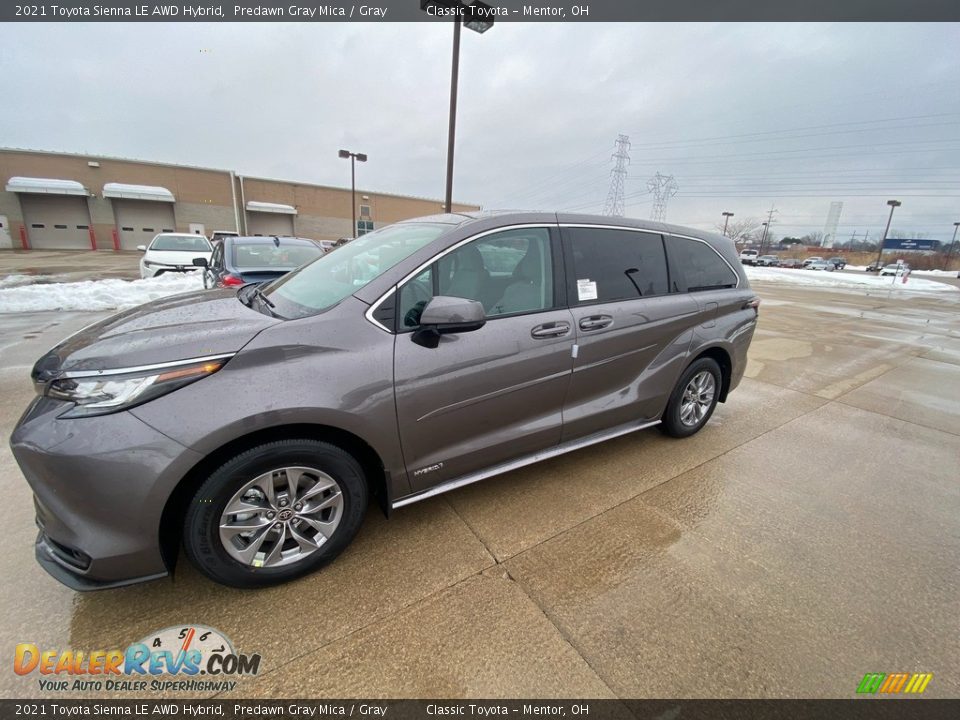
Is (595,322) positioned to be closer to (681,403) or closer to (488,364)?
(488,364)

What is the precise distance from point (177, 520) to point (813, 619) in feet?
9.32

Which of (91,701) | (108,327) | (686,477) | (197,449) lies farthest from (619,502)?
(108,327)

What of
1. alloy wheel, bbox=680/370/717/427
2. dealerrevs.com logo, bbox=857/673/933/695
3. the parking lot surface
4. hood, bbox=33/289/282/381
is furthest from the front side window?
dealerrevs.com logo, bbox=857/673/933/695

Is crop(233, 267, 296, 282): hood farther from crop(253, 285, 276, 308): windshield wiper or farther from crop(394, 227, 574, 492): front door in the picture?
crop(394, 227, 574, 492): front door

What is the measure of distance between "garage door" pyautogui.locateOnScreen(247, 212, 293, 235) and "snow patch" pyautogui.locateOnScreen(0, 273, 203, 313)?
29428 mm

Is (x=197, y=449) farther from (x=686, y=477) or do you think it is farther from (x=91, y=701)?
(x=686, y=477)

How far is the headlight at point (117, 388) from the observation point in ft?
5.24

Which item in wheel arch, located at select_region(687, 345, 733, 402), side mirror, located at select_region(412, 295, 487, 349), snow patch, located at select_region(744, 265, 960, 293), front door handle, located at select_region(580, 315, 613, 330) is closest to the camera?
side mirror, located at select_region(412, 295, 487, 349)

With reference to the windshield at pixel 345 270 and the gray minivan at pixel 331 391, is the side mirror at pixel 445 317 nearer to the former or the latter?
the gray minivan at pixel 331 391

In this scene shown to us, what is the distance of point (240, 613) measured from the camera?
1817 mm

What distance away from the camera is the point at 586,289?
2.66 metres

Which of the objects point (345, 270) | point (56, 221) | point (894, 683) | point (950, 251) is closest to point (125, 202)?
point (56, 221)

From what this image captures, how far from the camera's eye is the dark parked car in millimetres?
5500

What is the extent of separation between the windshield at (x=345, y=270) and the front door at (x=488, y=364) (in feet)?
0.96
